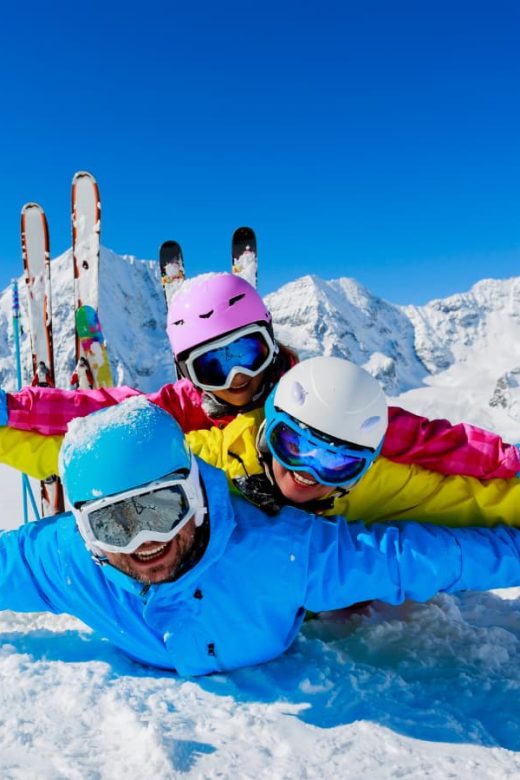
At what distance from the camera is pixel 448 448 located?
2.57m

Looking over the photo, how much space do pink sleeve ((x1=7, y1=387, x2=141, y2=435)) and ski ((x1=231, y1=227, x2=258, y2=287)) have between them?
5762mm

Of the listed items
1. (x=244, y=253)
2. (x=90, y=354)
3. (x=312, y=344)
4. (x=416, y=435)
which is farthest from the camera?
(x=312, y=344)

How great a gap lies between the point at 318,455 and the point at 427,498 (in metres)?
0.59

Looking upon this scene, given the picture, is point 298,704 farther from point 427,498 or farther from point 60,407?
point 60,407

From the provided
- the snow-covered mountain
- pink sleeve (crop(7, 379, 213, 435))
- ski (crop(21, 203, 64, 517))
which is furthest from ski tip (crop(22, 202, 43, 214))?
the snow-covered mountain

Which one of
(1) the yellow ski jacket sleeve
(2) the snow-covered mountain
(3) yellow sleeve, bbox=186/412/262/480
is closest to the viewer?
(1) the yellow ski jacket sleeve

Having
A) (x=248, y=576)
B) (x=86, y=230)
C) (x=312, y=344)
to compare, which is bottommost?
(x=312, y=344)

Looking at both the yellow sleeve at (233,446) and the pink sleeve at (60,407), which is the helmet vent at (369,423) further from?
the pink sleeve at (60,407)

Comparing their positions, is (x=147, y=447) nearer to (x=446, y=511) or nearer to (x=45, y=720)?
(x=45, y=720)

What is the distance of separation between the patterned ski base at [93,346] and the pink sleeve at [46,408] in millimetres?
5072

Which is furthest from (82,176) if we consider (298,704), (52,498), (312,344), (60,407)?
(312,344)

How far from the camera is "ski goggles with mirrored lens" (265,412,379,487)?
230 centimetres

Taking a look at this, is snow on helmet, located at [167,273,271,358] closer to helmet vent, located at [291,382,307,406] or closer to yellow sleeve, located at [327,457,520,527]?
helmet vent, located at [291,382,307,406]

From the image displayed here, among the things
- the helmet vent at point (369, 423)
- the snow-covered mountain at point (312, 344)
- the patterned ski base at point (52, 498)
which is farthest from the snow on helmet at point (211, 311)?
the snow-covered mountain at point (312, 344)
